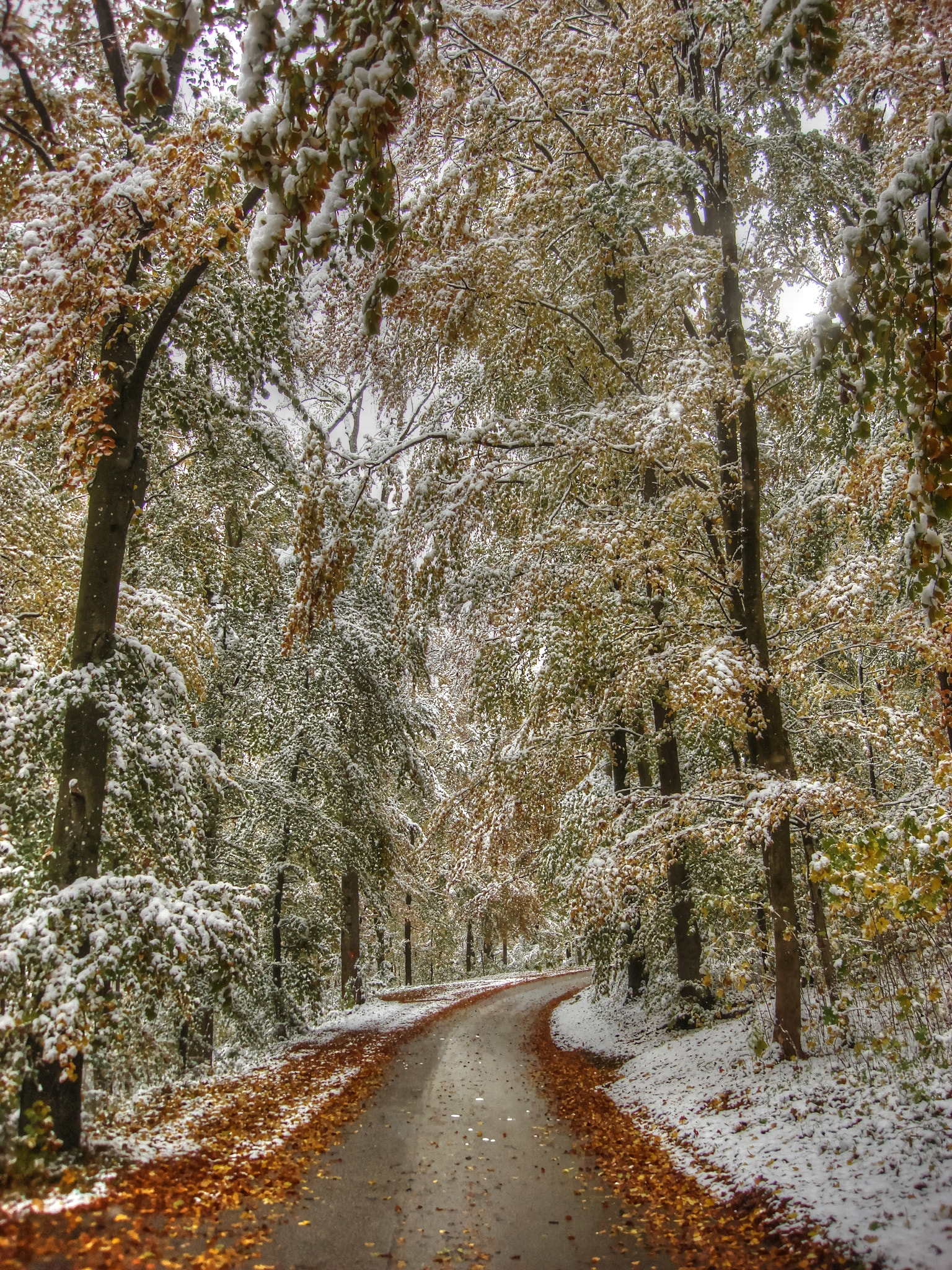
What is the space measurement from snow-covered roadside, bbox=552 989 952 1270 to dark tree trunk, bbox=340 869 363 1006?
9.28 metres

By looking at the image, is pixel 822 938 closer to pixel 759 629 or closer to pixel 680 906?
pixel 680 906

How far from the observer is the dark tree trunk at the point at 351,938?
1662 centimetres

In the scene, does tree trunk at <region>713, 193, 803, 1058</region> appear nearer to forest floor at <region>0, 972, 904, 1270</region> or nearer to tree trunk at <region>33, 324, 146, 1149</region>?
forest floor at <region>0, 972, 904, 1270</region>

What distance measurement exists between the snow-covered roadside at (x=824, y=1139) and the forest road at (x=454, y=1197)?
971mm

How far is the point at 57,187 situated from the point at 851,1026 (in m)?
9.32

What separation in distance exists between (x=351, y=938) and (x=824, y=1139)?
14.0 metres

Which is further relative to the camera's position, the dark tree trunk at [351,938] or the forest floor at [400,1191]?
the dark tree trunk at [351,938]

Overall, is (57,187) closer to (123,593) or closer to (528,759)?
(123,593)

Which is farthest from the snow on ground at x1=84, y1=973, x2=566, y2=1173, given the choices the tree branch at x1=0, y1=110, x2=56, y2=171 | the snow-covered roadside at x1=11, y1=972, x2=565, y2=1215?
the tree branch at x1=0, y1=110, x2=56, y2=171

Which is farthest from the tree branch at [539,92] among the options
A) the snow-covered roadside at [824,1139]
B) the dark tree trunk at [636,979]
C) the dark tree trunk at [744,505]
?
the dark tree trunk at [636,979]

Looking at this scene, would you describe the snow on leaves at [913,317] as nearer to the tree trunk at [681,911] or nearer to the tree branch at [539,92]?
→ the tree branch at [539,92]

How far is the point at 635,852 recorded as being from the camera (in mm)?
6684

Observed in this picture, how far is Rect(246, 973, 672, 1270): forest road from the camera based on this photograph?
421 cm

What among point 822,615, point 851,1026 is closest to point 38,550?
point 822,615
